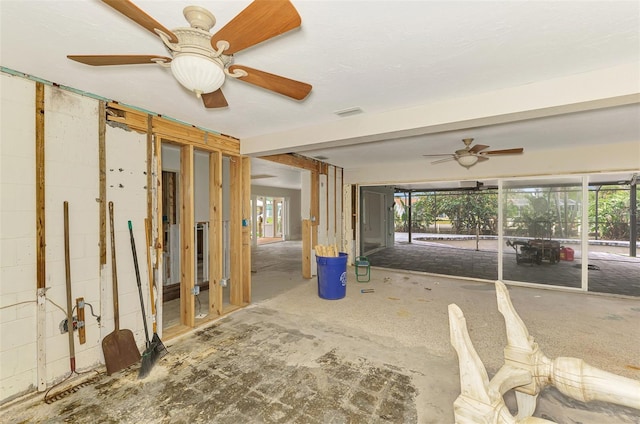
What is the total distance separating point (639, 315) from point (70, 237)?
21.5ft

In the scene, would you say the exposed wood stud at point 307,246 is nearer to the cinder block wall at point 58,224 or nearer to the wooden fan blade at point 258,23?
the cinder block wall at point 58,224

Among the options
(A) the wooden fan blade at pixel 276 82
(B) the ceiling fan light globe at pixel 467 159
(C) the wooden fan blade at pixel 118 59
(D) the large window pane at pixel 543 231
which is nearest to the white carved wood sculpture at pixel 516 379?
(A) the wooden fan blade at pixel 276 82

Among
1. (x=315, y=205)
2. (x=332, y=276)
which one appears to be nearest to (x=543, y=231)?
(x=332, y=276)

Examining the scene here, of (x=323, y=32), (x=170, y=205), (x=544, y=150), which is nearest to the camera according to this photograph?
(x=323, y=32)

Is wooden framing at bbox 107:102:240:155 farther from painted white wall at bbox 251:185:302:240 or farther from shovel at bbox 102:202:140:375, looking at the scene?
painted white wall at bbox 251:185:302:240

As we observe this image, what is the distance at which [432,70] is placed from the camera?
6.58ft

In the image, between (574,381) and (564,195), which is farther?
(564,195)

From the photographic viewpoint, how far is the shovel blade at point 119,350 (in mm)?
2459

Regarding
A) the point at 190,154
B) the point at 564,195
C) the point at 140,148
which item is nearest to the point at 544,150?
the point at 564,195

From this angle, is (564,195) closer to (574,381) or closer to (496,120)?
(496,120)

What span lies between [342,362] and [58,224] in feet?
8.87

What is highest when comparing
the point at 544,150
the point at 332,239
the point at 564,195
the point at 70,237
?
the point at 544,150

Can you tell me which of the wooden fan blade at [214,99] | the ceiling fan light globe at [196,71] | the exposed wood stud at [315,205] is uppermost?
the wooden fan blade at [214,99]

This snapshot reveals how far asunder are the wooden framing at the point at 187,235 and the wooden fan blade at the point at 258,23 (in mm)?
2248
